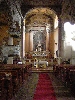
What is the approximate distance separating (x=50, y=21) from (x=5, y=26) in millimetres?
12960

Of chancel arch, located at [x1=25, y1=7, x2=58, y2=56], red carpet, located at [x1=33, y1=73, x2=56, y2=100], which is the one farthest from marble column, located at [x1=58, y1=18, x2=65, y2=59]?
red carpet, located at [x1=33, y1=73, x2=56, y2=100]

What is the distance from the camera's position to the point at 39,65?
20766mm

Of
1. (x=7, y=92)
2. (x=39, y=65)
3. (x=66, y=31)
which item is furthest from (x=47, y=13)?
(x=7, y=92)

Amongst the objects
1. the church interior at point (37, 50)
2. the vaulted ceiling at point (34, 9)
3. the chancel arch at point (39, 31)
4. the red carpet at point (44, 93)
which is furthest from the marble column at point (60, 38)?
the red carpet at point (44, 93)

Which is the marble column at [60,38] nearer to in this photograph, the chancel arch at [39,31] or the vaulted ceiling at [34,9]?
the vaulted ceiling at [34,9]

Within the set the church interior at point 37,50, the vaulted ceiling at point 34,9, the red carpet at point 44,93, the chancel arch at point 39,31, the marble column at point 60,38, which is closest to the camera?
the red carpet at point 44,93

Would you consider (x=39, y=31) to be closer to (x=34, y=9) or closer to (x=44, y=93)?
(x=34, y=9)

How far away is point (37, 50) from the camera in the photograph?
2794 cm

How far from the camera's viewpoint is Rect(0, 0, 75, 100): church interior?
7650 mm

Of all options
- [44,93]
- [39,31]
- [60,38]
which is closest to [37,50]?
[39,31]

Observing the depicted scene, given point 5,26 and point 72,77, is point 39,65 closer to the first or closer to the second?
point 5,26

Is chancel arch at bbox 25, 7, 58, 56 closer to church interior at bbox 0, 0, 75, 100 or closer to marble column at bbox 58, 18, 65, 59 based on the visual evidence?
church interior at bbox 0, 0, 75, 100

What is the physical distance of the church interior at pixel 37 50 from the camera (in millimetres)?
7650

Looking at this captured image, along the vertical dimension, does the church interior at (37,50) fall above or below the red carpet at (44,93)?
above
